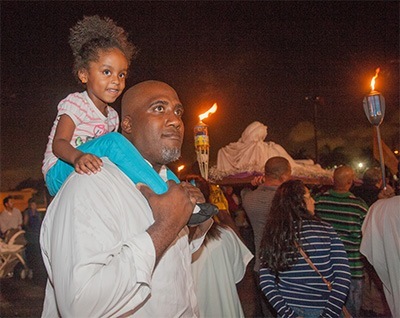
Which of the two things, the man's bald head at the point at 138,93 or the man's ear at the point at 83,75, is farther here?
the man's ear at the point at 83,75

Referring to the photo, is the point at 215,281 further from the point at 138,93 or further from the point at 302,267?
the point at 138,93

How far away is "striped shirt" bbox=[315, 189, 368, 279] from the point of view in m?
5.50

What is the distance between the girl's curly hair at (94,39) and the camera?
2.70 meters

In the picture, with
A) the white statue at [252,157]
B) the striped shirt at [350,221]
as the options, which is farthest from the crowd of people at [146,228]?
the white statue at [252,157]

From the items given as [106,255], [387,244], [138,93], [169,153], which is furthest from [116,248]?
[387,244]

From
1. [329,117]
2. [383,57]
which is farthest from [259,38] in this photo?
[329,117]

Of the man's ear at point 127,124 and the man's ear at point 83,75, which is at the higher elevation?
the man's ear at point 83,75

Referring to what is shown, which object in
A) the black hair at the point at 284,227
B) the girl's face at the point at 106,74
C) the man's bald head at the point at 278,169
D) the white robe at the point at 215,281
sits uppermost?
the girl's face at the point at 106,74

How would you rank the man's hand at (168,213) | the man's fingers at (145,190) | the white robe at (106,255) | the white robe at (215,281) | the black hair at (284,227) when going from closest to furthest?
the white robe at (106,255)
the man's hand at (168,213)
the man's fingers at (145,190)
the black hair at (284,227)
the white robe at (215,281)

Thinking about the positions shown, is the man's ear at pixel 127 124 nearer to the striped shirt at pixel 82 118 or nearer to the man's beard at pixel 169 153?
the man's beard at pixel 169 153

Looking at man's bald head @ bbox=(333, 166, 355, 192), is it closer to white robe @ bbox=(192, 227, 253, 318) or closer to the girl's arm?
white robe @ bbox=(192, 227, 253, 318)

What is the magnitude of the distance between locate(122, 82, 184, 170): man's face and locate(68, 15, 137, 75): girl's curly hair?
22.3 inches

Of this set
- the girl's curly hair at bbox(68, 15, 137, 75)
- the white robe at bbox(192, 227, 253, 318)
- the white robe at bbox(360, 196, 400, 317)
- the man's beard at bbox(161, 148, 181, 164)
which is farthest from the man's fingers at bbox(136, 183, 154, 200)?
the white robe at bbox(360, 196, 400, 317)

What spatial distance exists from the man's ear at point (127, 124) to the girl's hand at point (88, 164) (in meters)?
0.42
